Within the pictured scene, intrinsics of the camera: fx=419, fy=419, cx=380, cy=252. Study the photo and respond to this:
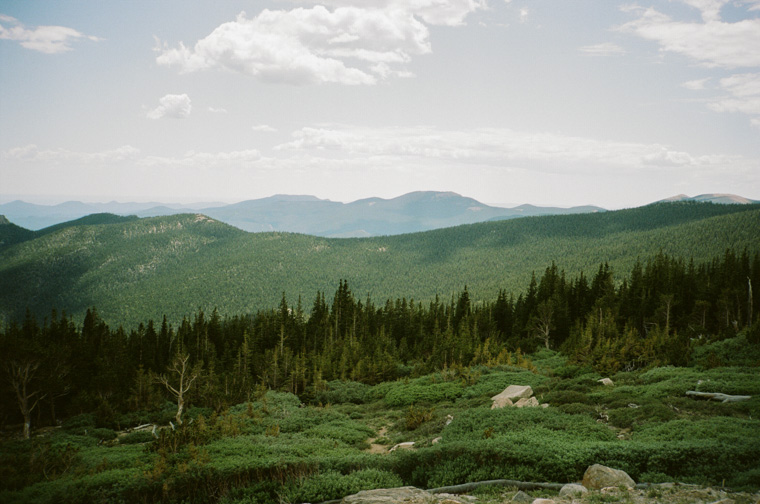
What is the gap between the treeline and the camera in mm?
33719

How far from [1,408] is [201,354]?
25.1 m

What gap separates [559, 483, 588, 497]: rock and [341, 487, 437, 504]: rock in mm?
3466

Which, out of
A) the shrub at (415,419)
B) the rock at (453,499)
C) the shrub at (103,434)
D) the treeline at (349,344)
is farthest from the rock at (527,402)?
the shrub at (103,434)

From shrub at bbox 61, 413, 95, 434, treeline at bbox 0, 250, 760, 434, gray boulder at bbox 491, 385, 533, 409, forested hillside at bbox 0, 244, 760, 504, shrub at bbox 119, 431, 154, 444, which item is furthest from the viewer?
treeline at bbox 0, 250, 760, 434

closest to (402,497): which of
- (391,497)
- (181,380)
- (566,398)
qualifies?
(391,497)

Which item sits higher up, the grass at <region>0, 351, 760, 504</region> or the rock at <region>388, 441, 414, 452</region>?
the grass at <region>0, 351, 760, 504</region>

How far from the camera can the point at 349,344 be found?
195ft

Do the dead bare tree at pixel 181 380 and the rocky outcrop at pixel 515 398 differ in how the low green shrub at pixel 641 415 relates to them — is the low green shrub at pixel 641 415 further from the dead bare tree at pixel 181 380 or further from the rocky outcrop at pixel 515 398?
the dead bare tree at pixel 181 380

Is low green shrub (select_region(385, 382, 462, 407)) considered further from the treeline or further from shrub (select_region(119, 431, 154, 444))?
shrub (select_region(119, 431, 154, 444))

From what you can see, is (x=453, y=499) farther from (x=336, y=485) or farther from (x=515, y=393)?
(x=515, y=393)

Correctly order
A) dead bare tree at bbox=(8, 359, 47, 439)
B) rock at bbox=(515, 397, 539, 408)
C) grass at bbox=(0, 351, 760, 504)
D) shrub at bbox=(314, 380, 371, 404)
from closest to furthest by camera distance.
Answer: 1. grass at bbox=(0, 351, 760, 504)
2. rock at bbox=(515, 397, 539, 408)
3. dead bare tree at bbox=(8, 359, 47, 439)
4. shrub at bbox=(314, 380, 371, 404)

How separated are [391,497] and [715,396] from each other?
19559 millimetres

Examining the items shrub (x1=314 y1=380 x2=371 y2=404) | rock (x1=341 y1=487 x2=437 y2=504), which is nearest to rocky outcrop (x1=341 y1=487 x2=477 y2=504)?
rock (x1=341 y1=487 x2=437 y2=504)

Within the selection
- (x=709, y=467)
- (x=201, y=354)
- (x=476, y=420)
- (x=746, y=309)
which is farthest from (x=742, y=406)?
(x=201, y=354)
